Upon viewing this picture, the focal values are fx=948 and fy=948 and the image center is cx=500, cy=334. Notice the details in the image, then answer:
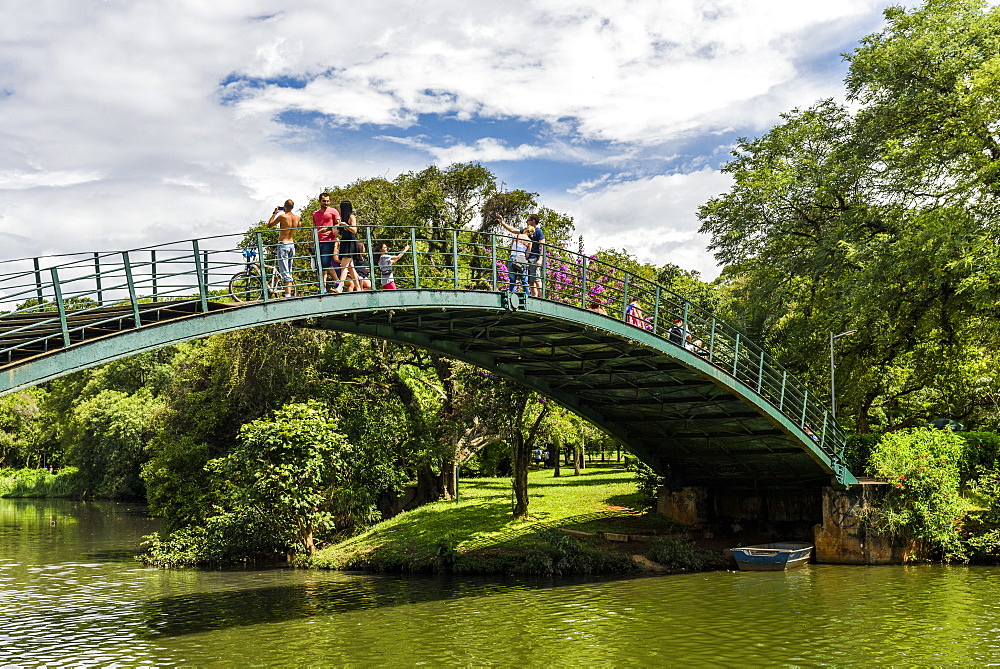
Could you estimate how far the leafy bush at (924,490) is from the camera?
2331cm

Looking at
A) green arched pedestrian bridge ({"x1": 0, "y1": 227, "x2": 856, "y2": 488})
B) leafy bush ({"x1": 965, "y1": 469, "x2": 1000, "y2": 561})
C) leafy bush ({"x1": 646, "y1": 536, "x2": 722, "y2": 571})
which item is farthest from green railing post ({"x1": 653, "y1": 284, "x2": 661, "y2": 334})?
leafy bush ({"x1": 965, "y1": 469, "x2": 1000, "y2": 561})

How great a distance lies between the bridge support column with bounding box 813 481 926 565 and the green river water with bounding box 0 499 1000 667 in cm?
89

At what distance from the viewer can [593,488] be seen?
36.8m

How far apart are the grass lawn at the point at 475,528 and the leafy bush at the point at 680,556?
2.65 meters

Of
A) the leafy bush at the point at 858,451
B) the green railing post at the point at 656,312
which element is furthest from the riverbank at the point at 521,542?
the green railing post at the point at 656,312

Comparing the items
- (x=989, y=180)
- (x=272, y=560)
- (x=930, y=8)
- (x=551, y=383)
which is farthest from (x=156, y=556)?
(x=930, y=8)

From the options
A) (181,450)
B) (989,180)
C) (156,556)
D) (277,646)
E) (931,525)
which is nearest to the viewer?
(277,646)

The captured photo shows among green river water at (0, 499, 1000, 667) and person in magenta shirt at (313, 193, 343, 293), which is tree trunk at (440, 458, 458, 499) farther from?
person in magenta shirt at (313, 193, 343, 293)

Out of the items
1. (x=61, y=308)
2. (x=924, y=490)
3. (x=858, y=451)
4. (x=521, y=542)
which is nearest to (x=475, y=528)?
(x=521, y=542)

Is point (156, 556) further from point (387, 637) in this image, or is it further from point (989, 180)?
point (989, 180)

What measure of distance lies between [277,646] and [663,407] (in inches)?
481

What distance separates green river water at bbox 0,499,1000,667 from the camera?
14.8 metres

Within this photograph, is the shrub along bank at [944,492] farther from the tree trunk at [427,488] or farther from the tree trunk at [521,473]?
the tree trunk at [427,488]

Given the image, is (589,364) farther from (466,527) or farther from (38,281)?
(38,281)
